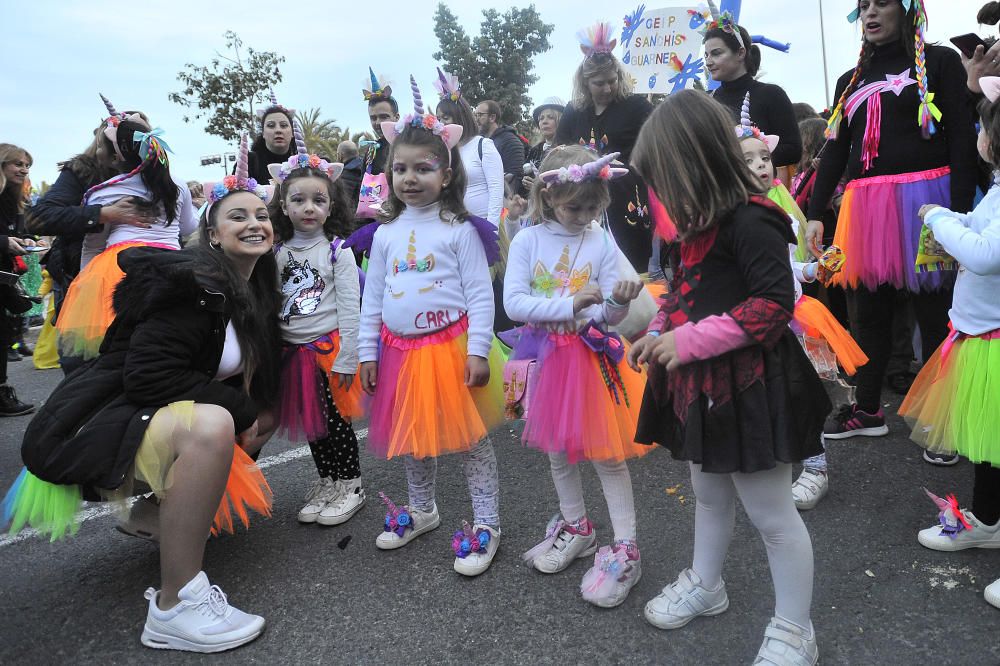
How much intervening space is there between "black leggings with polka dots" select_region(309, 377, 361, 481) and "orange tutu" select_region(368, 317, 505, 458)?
43cm

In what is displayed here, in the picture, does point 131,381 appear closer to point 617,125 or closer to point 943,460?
point 617,125

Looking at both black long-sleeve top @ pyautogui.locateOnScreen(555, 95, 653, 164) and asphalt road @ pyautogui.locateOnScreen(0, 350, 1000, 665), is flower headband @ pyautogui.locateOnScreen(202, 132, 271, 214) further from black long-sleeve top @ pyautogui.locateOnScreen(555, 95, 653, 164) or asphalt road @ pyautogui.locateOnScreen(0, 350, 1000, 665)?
black long-sleeve top @ pyautogui.locateOnScreen(555, 95, 653, 164)

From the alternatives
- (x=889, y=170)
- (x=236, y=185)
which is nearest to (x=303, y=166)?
(x=236, y=185)

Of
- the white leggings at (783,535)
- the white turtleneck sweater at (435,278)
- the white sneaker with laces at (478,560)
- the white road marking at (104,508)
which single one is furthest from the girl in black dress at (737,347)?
the white road marking at (104,508)

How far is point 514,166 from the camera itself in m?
6.46

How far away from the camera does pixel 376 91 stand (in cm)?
564

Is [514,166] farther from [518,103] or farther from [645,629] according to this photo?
[518,103]

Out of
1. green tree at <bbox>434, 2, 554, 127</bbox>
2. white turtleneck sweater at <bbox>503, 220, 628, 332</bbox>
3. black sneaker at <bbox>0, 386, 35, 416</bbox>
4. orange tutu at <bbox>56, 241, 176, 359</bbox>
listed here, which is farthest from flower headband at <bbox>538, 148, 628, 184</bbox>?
green tree at <bbox>434, 2, 554, 127</bbox>

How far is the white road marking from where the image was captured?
3.19 meters

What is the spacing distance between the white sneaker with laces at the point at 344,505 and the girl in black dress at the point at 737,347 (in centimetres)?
183

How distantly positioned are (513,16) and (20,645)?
35.6 metres

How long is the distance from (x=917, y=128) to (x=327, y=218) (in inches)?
122

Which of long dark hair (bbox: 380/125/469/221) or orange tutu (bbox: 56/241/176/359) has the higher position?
long dark hair (bbox: 380/125/469/221)

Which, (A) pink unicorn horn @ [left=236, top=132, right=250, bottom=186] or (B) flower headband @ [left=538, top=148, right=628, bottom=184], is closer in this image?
(B) flower headband @ [left=538, top=148, right=628, bottom=184]
